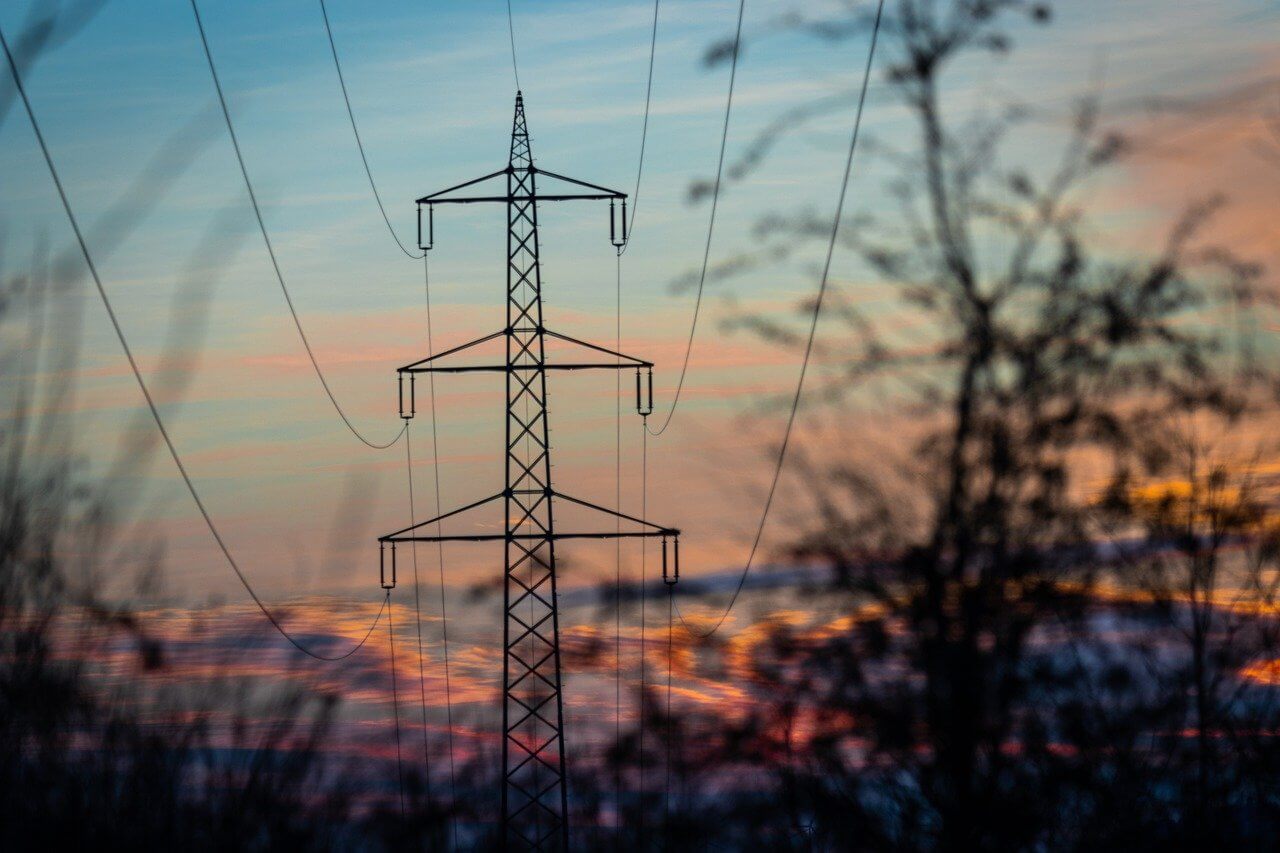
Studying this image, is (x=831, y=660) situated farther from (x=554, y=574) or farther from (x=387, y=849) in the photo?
(x=554, y=574)

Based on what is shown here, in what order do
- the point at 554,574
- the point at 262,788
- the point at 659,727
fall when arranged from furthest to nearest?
1. the point at 554,574
2. the point at 659,727
3. the point at 262,788

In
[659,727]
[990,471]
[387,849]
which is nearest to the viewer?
[990,471]

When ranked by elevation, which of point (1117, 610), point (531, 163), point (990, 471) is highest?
point (531, 163)

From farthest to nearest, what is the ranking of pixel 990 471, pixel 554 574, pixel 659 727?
1. pixel 554 574
2. pixel 659 727
3. pixel 990 471

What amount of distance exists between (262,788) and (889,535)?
3.40 m

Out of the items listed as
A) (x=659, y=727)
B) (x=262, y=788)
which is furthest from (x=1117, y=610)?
(x=262, y=788)

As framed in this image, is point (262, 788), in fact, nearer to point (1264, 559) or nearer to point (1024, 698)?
point (1024, 698)

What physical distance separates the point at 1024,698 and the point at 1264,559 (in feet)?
8.13

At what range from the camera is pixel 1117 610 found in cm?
809

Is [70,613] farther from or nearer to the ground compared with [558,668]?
farther from the ground

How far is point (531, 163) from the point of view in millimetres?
16125

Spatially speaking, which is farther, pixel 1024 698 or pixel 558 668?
pixel 558 668

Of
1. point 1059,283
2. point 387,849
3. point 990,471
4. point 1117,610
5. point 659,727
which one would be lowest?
point 387,849

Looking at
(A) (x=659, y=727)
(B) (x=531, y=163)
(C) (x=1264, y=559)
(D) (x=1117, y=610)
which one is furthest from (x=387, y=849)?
(B) (x=531, y=163)
